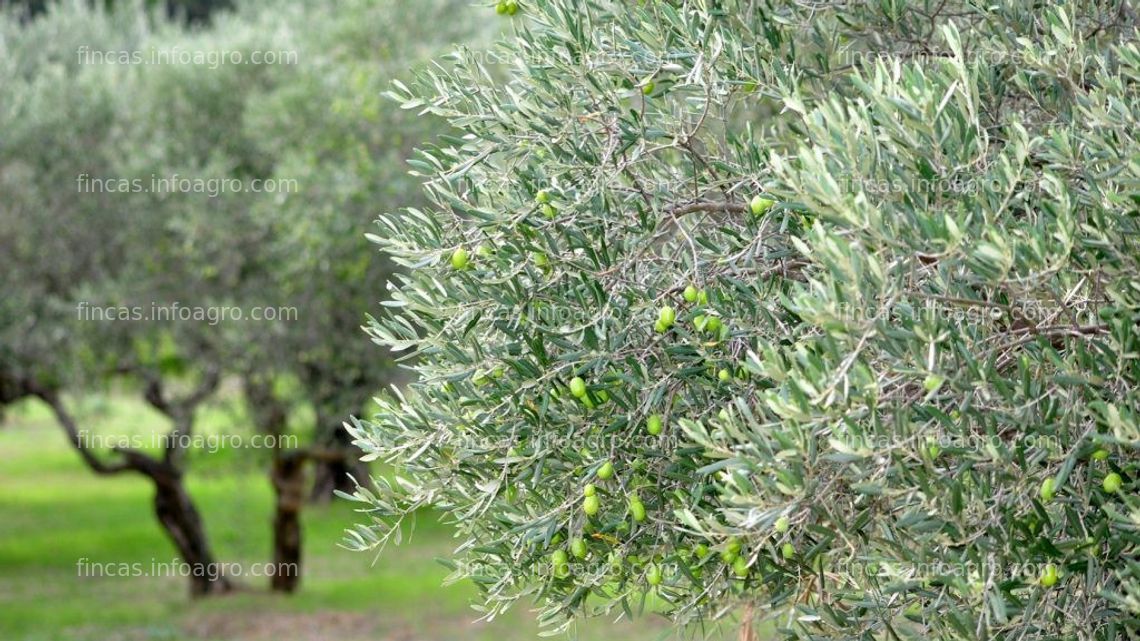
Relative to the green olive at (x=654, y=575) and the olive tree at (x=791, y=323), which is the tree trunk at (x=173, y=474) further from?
the green olive at (x=654, y=575)

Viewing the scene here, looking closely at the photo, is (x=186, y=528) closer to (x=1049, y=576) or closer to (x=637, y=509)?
(x=637, y=509)

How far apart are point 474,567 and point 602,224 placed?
60.0 inches

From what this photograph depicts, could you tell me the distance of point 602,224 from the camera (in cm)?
477

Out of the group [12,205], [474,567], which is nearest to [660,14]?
[474,567]

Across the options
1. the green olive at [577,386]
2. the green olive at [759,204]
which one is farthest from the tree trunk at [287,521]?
the green olive at [759,204]

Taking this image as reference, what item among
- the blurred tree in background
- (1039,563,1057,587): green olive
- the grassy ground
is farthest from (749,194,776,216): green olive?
the blurred tree in background

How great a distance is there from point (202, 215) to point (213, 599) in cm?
605

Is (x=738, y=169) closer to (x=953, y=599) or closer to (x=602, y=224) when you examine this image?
(x=602, y=224)

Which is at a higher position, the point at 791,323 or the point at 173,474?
the point at 791,323

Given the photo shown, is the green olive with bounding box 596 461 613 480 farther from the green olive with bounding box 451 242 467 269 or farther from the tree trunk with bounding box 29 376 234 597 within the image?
the tree trunk with bounding box 29 376 234 597

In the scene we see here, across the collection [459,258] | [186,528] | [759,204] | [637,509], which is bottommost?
[186,528]

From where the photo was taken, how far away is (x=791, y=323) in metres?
4.58

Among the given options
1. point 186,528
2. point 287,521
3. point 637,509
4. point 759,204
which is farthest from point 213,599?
point 759,204

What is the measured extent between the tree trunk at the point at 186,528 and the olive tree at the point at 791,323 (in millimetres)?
13315
